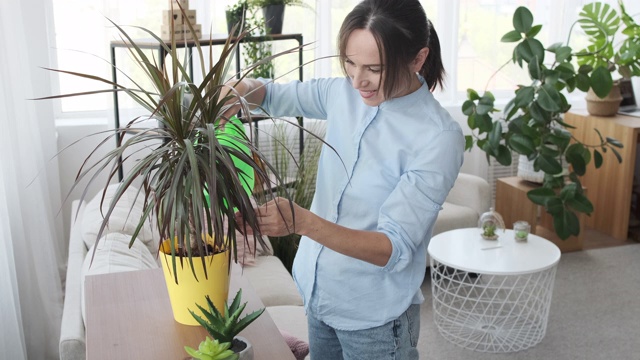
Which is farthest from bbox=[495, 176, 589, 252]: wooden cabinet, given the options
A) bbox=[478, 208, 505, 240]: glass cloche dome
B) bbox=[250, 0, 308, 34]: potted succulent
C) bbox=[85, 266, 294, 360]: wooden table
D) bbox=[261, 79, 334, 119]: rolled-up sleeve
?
bbox=[85, 266, 294, 360]: wooden table

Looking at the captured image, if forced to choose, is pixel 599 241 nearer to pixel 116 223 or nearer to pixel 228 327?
pixel 116 223

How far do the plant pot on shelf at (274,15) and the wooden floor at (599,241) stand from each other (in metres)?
2.25

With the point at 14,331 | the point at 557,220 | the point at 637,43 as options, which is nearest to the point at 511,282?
the point at 557,220

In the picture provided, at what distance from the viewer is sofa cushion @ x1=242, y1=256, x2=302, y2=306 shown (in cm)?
290

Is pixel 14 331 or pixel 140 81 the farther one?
pixel 140 81

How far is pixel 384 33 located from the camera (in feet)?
4.73

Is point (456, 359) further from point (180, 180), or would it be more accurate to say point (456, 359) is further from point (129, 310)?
point (180, 180)

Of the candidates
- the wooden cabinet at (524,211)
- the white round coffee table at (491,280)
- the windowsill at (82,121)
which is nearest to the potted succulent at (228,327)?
the white round coffee table at (491,280)

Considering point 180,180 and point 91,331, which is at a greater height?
point 180,180

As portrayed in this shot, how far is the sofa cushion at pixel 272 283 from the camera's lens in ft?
9.51

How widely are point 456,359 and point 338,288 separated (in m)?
1.74

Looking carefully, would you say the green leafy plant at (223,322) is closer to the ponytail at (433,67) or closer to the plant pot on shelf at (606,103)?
the ponytail at (433,67)

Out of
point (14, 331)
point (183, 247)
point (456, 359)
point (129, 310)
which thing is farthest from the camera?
point (456, 359)

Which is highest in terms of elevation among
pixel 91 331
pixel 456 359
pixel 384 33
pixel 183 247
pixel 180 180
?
pixel 384 33
